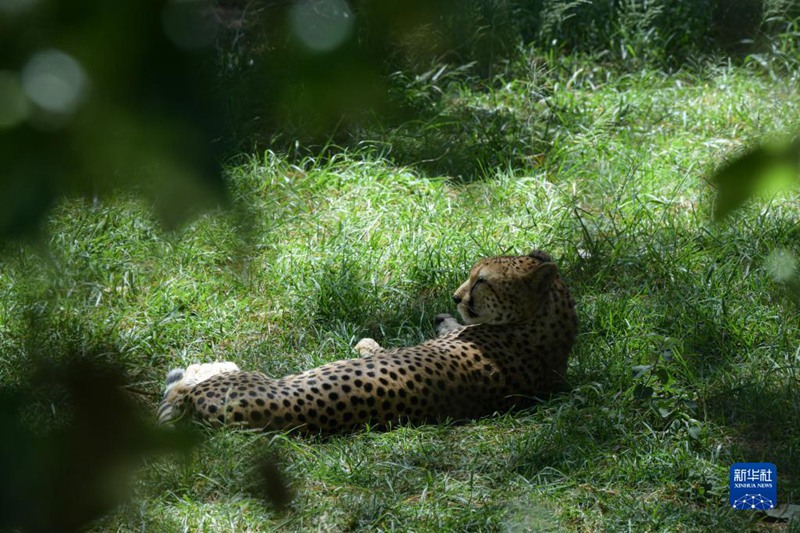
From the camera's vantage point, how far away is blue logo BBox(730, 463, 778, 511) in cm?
308

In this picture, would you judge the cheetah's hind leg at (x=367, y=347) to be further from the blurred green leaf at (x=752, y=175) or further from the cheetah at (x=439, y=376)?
the blurred green leaf at (x=752, y=175)

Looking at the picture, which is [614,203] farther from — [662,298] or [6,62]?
[6,62]

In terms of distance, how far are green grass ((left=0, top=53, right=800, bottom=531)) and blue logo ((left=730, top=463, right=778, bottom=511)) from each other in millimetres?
40

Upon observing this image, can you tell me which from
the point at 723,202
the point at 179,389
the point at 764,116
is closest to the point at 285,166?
the point at 179,389

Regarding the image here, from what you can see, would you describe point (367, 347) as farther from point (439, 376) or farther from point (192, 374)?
point (192, 374)

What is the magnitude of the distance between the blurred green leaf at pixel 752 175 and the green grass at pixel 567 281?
159cm

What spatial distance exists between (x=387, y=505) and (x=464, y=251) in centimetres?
200

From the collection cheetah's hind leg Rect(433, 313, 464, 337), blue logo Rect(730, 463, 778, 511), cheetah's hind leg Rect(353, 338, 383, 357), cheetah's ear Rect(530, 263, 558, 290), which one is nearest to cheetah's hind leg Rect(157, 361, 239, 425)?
cheetah's hind leg Rect(353, 338, 383, 357)

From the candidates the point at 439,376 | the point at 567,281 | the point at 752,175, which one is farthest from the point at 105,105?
the point at 567,281

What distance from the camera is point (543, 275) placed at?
3.99 m

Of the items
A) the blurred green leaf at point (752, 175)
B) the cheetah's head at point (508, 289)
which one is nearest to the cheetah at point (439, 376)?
the cheetah's head at point (508, 289)

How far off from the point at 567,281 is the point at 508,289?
89cm

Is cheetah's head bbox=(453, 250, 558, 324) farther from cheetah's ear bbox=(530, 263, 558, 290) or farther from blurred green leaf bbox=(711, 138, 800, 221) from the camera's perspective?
blurred green leaf bbox=(711, 138, 800, 221)

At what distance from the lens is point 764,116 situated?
20.1ft
